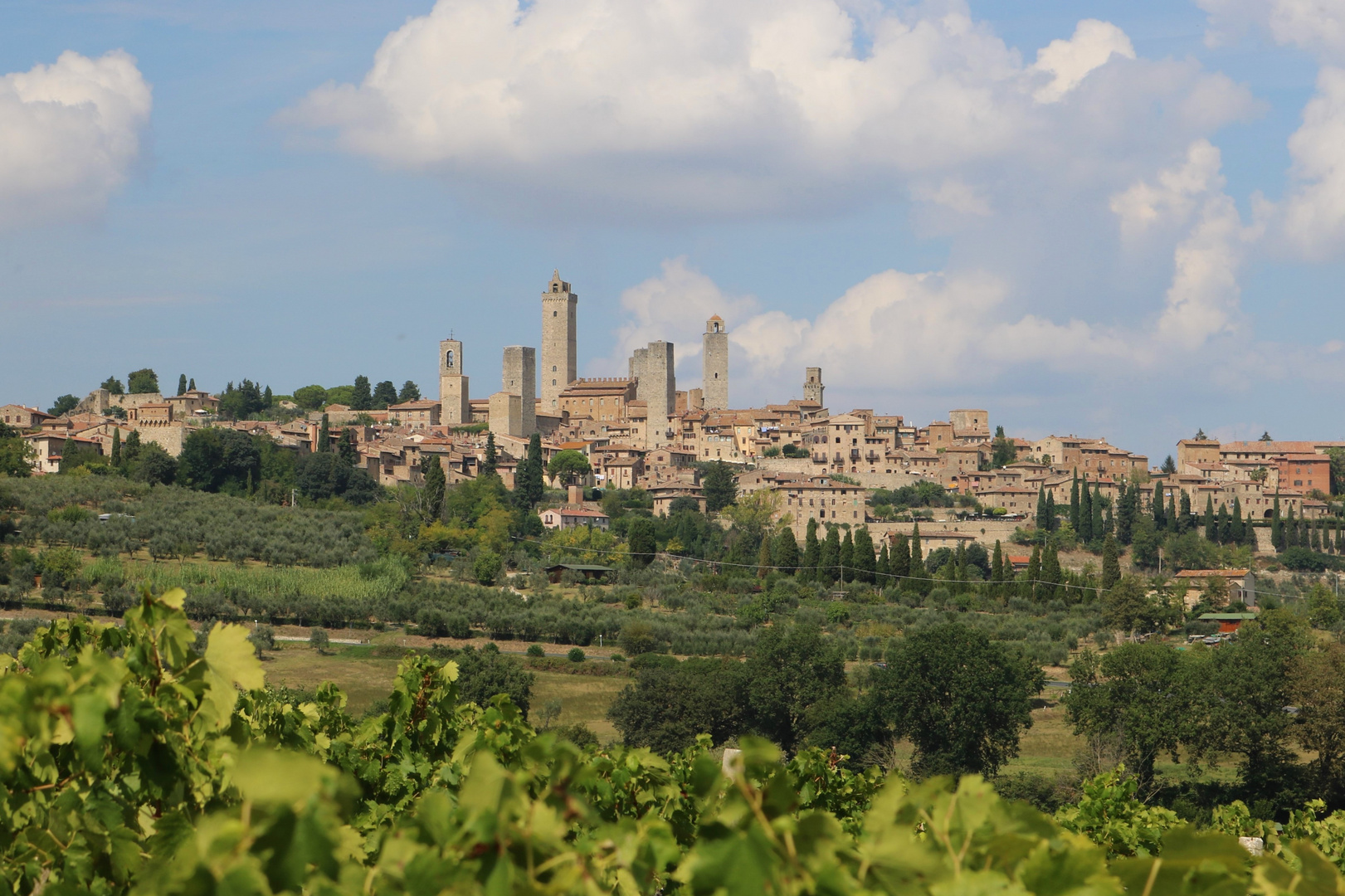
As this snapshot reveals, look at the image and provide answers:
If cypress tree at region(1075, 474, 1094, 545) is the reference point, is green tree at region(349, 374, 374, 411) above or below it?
above

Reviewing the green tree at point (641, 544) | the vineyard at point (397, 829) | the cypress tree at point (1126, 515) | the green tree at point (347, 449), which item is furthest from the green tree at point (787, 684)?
the cypress tree at point (1126, 515)

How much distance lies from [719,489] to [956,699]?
45.4m

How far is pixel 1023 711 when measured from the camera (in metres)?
29.6

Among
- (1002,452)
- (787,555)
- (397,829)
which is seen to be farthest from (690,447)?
(397,829)

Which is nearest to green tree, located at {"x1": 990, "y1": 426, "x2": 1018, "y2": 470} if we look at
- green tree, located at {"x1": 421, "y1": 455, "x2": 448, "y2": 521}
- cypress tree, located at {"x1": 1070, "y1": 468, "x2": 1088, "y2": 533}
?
cypress tree, located at {"x1": 1070, "y1": 468, "x2": 1088, "y2": 533}

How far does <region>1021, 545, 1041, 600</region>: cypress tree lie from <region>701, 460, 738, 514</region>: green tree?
21874mm

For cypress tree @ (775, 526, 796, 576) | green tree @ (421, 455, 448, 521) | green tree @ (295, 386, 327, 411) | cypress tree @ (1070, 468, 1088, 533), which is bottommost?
cypress tree @ (775, 526, 796, 576)

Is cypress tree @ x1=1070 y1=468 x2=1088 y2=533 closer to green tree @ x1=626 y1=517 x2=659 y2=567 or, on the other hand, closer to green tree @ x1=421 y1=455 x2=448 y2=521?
green tree @ x1=626 y1=517 x2=659 y2=567

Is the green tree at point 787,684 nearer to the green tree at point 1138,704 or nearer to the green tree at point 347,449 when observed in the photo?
the green tree at point 1138,704

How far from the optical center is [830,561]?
2208 inches

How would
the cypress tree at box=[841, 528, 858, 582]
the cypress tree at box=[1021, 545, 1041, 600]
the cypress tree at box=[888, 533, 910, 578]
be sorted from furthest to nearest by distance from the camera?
the cypress tree at box=[841, 528, 858, 582]
the cypress tree at box=[888, 533, 910, 578]
the cypress tree at box=[1021, 545, 1041, 600]

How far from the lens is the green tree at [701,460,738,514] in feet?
243

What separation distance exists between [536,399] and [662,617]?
208 ft

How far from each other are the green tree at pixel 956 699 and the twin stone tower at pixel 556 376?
6316 cm
